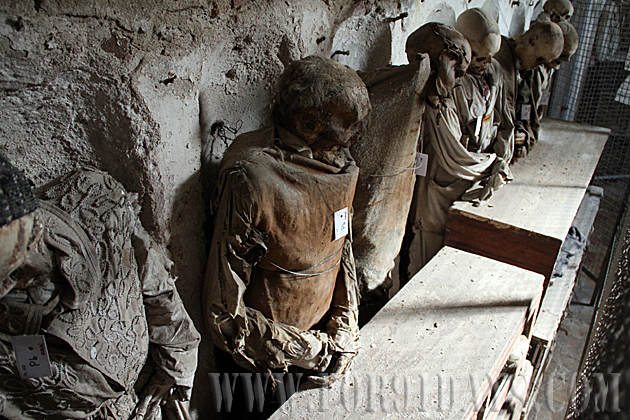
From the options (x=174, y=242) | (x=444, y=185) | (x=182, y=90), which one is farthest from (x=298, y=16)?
(x=444, y=185)

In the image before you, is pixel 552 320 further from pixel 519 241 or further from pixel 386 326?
pixel 386 326

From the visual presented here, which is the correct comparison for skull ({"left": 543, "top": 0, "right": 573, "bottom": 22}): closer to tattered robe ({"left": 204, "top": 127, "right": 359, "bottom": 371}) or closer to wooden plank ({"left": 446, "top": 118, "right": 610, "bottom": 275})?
wooden plank ({"left": 446, "top": 118, "right": 610, "bottom": 275})

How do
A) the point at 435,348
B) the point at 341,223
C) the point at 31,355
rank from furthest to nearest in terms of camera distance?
the point at 435,348, the point at 341,223, the point at 31,355

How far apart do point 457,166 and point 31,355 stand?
9.13 feet

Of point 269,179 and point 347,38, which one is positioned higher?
point 347,38

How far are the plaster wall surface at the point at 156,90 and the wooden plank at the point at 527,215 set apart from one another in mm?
1760

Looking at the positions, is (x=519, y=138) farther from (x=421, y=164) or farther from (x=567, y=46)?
(x=421, y=164)

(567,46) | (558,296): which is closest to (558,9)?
(567,46)

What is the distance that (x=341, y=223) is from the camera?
197cm

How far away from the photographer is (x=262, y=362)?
1882 mm

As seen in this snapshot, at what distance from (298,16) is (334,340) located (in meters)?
1.42

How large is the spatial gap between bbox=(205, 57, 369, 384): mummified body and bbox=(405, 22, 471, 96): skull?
0.92m

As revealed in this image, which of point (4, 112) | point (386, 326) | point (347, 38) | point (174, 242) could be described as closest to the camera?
point (4, 112)

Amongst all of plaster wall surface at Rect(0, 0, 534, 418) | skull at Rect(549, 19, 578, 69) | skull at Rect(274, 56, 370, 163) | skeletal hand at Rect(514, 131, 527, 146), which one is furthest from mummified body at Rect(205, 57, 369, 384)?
skull at Rect(549, 19, 578, 69)
